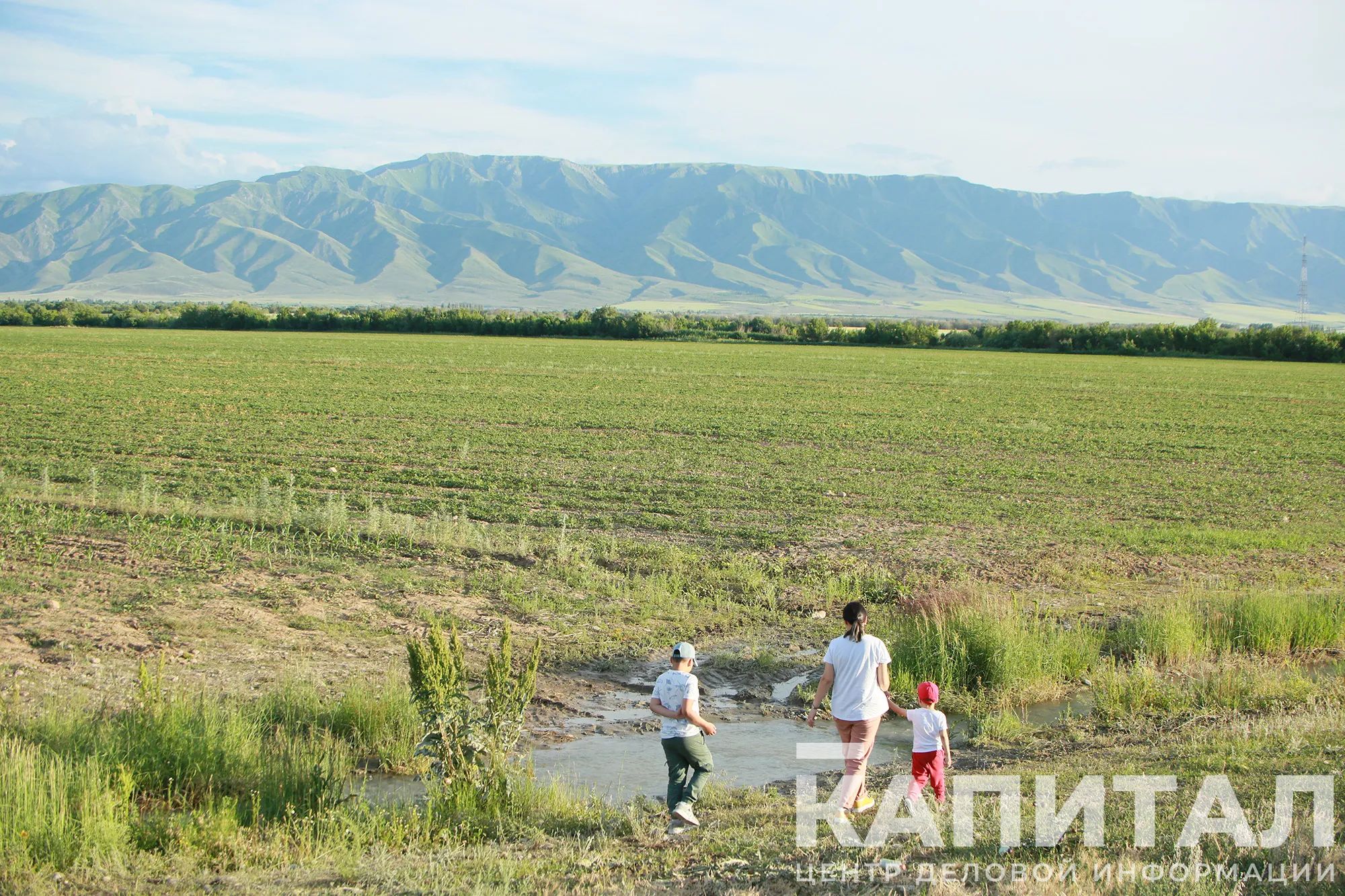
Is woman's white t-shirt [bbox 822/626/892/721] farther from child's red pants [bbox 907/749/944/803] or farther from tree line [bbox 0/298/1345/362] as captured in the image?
tree line [bbox 0/298/1345/362]

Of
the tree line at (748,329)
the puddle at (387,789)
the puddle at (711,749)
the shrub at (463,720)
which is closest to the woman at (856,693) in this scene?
the puddle at (711,749)

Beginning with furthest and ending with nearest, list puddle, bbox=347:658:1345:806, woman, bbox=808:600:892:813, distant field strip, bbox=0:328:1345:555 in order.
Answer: distant field strip, bbox=0:328:1345:555 < puddle, bbox=347:658:1345:806 < woman, bbox=808:600:892:813

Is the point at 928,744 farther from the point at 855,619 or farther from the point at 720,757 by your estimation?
the point at 720,757

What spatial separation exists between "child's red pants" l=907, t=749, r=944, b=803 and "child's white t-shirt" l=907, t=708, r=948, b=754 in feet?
0.16

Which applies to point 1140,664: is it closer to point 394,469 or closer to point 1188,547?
point 1188,547

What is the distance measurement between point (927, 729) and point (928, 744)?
0.13 metres

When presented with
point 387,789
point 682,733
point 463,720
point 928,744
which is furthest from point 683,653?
point 387,789

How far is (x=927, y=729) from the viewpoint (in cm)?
782

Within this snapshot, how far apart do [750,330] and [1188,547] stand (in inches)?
3714

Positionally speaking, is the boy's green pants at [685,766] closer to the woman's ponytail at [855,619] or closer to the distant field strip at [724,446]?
the woman's ponytail at [855,619]

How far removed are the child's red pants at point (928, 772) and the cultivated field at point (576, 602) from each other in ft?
3.24

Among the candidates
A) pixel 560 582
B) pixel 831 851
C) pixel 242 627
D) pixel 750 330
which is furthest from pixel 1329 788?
pixel 750 330

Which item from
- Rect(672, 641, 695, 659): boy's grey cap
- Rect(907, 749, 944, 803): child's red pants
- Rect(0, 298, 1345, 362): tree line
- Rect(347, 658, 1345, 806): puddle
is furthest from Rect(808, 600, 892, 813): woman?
Rect(0, 298, 1345, 362): tree line

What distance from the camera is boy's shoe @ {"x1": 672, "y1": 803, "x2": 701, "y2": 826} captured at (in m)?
7.61
